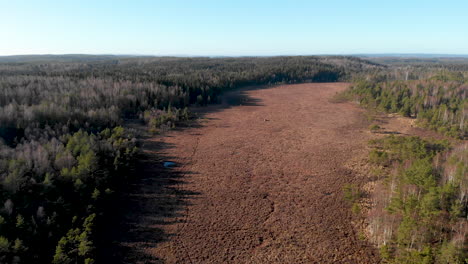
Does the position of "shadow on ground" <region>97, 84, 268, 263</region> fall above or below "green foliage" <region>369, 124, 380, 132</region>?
below

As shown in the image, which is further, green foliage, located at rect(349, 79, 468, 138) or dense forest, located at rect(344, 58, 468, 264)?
green foliage, located at rect(349, 79, 468, 138)

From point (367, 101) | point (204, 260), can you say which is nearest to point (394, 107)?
point (367, 101)

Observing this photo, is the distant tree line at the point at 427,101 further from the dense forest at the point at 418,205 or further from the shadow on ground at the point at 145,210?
the shadow on ground at the point at 145,210

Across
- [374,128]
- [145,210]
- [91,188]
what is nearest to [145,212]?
[145,210]

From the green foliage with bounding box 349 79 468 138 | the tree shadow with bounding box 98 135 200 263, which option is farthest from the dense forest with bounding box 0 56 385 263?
the green foliage with bounding box 349 79 468 138

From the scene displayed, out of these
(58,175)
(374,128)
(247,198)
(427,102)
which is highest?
(427,102)

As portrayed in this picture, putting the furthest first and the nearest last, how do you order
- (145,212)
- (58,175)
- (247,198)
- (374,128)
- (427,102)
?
(427,102), (374,128), (247,198), (58,175), (145,212)

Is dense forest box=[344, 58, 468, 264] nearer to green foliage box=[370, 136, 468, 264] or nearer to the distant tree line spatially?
green foliage box=[370, 136, 468, 264]

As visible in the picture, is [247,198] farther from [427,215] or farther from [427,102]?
[427,102]

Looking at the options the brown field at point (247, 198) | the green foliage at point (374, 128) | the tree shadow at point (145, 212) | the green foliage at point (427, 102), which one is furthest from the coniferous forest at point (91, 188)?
the green foliage at point (374, 128)
